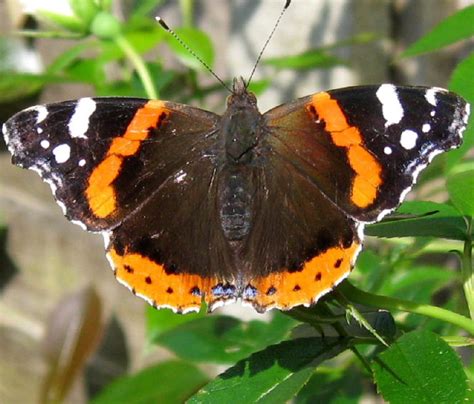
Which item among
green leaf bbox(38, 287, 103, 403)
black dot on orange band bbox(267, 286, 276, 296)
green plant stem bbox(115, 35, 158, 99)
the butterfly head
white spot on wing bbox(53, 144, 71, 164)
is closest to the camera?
black dot on orange band bbox(267, 286, 276, 296)

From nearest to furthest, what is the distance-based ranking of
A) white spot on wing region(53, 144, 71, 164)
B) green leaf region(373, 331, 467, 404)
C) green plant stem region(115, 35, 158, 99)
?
green leaf region(373, 331, 467, 404)
white spot on wing region(53, 144, 71, 164)
green plant stem region(115, 35, 158, 99)

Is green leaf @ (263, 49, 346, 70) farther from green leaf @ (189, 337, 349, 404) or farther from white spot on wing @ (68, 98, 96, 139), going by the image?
green leaf @ (189, 337, 349, 404)

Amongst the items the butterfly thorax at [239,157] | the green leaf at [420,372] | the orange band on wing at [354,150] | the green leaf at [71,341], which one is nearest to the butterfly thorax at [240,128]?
the butterfly thorax at [239,157]

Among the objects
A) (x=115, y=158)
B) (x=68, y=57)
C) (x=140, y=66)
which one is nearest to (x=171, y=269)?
(x=115, y=158)

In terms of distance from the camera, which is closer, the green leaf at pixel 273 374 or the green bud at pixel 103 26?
the green leaf at pixel 273 374

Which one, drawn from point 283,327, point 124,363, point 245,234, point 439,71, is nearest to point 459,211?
point 245,234

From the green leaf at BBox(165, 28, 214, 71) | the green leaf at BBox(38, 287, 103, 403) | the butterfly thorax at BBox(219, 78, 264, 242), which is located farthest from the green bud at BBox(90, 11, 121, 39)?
the green leaf at BBox(38, 287, 103, 403)

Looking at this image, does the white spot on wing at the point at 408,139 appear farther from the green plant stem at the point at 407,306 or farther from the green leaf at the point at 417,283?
the green leaf at the point at 417,283
